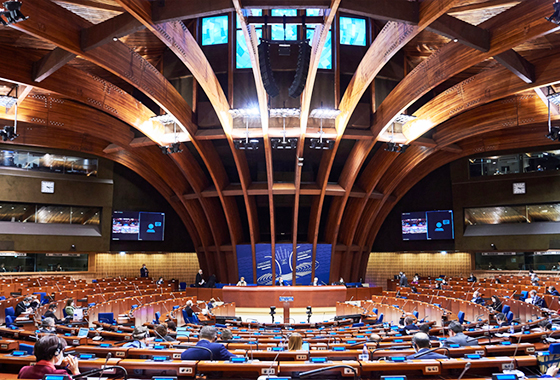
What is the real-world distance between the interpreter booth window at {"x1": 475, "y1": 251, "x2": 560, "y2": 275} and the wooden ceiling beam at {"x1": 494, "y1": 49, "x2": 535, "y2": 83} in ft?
49.2

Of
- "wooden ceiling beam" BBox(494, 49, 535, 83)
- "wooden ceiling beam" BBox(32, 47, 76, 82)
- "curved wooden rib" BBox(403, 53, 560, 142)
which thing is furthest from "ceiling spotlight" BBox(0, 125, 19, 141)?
"wooden ceiling beam" BBox(494, 49, 535, 83)

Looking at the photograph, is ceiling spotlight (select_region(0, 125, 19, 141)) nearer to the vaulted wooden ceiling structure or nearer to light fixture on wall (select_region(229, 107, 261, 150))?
the vaulted wooden ceiling structure

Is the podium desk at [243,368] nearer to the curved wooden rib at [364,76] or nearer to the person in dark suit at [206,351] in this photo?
the person in dark suit at [206,351]

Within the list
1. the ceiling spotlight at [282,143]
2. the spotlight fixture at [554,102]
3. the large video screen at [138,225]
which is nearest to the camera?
the spotlight fixture at [554,102]

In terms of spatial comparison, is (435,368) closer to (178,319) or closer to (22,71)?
(178,319)

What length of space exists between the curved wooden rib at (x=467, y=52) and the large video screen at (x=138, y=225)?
16.4m

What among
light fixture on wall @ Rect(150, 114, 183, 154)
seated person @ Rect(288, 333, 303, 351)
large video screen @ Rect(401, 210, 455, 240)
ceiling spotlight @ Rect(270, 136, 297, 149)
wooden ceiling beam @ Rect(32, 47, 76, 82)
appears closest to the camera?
seated person @ Rect(288, 333, 303, 351)

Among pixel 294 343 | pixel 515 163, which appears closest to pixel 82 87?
pixel 294 343

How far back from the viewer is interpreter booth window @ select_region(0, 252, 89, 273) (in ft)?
85.3

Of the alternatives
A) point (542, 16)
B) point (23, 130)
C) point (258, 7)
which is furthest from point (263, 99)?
point (23, 130)

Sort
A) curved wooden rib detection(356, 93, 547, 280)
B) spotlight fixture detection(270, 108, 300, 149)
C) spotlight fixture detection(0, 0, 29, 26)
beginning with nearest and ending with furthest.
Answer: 1. spotlight fixture detection(0, 0, 29, 26)
2. spotlight fixture detection(270, 108, 300, 149)
3. curved wooden rib detection(356, 93, 547, 280)

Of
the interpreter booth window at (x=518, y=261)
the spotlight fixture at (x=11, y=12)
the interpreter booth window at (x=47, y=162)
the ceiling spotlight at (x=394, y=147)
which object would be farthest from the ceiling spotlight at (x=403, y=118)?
the interpreter booth window at (x=47, y=162)

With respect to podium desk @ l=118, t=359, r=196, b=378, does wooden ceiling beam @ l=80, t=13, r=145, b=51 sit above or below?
above

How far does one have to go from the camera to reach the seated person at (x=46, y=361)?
4684 mm
